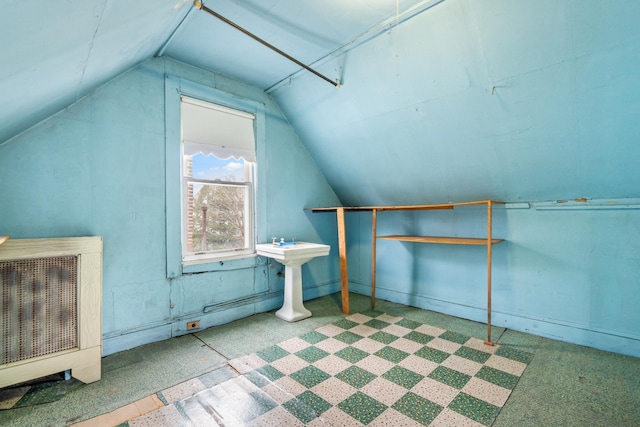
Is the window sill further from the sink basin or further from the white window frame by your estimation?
the sink basin

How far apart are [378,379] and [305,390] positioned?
22.0 inches

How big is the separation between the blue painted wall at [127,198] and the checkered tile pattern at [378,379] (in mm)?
959

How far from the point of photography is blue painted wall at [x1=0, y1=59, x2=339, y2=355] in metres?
2.27

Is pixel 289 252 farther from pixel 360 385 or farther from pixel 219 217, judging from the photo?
pixel 360 385

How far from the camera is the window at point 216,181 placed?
3105 mm

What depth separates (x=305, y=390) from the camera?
6.74ft

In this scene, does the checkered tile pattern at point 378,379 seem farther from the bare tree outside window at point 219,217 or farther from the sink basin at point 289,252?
the bare tree outside window at point 219,217

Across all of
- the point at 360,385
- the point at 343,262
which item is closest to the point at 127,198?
the point at 343,262

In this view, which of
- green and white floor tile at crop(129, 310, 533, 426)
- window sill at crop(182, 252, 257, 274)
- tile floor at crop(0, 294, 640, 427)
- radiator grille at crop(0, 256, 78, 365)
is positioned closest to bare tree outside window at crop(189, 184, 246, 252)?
window sill at crop(182, 252, 257, 274)

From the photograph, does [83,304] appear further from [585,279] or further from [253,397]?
[585,279]

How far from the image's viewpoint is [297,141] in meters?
4.05

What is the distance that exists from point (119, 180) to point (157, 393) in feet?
5.86

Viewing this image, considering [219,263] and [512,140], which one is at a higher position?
[512,140]

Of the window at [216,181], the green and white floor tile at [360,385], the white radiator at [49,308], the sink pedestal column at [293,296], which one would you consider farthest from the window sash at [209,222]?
the green and white floor tile at [360,385]
